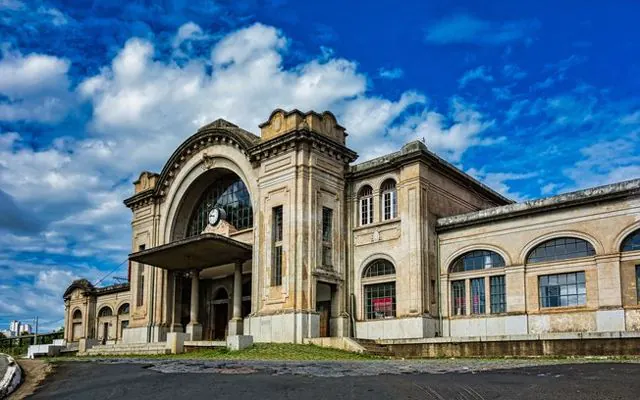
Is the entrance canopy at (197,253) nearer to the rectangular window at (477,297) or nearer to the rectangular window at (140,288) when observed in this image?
the rectangular window at (140,288)

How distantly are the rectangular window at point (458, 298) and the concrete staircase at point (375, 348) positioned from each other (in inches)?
143

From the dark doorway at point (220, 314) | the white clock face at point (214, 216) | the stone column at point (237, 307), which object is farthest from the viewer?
the dark doorway at point (220, 314)

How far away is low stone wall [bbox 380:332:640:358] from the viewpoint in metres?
17.8

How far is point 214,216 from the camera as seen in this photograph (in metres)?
33.0

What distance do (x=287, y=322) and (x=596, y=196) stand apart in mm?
12016

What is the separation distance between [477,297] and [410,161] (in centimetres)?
586

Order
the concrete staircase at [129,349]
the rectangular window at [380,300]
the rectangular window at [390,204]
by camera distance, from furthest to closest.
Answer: the concrete staircase at [129,349] < the rectangular window at [390,204] < the rectangular window at [380,300]

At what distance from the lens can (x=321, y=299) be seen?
2811 centimetres

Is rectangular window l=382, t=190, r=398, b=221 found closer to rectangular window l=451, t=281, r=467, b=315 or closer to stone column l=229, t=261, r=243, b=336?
rectangular window l=451, t=281, r=467, b=315

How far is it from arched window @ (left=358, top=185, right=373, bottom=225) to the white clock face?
25.9 ft

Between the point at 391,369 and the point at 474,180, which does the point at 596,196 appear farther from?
the point at 391,369

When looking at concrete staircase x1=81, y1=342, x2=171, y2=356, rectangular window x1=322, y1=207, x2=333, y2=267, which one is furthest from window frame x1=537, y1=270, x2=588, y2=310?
concrete staircase x1=81, y1=342, x2=171, y2=356

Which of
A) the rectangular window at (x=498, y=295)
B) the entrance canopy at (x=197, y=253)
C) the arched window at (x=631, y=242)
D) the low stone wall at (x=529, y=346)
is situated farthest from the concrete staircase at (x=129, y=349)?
the arched window at (x=631, y=242)

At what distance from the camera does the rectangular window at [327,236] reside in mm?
27359
